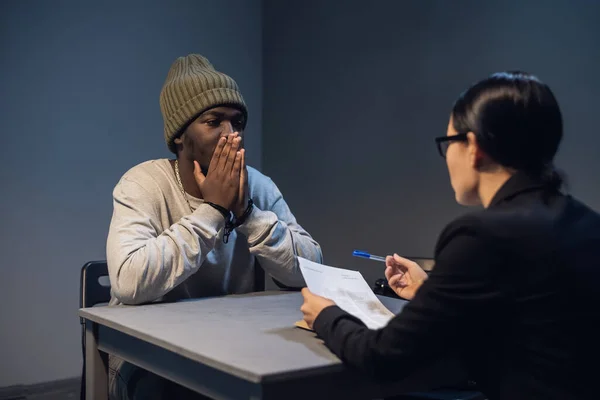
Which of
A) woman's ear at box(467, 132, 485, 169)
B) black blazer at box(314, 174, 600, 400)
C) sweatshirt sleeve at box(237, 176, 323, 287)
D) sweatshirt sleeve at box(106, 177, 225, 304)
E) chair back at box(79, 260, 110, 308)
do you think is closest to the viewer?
black blazer at box(314, 174, 600, 400)

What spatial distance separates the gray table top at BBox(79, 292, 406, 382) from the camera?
914 millimetres

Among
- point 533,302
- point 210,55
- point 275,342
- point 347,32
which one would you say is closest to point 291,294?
point 275,342

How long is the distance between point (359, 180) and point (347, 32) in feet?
2.52

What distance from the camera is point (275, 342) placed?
1057 millimetres

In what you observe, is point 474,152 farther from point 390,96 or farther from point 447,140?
point 390,96

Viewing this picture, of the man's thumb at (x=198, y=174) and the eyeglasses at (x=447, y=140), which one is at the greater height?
the eyeglasses at (x=447, y=140)

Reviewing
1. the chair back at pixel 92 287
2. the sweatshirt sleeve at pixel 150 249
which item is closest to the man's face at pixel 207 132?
the sweatshirt sleeve at pixel 150 249

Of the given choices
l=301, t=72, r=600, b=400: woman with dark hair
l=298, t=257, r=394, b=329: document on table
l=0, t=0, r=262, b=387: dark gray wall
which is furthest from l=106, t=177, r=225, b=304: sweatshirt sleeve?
l=0, t=0, r=262, b=387: dark gray wall

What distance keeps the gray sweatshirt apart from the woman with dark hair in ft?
2.08

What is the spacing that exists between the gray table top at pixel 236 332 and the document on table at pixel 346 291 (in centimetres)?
9

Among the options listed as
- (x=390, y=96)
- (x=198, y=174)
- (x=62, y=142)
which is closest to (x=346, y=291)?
(x=198, y=174)

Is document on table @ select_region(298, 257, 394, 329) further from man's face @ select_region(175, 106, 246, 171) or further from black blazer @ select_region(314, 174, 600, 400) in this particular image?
man's face @ select_region(175, 106, 246, 171)

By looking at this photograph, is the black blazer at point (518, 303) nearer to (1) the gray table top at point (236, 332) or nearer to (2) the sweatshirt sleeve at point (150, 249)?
(1) the gray table top at point (236, 332)

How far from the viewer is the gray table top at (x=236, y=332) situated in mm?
914
